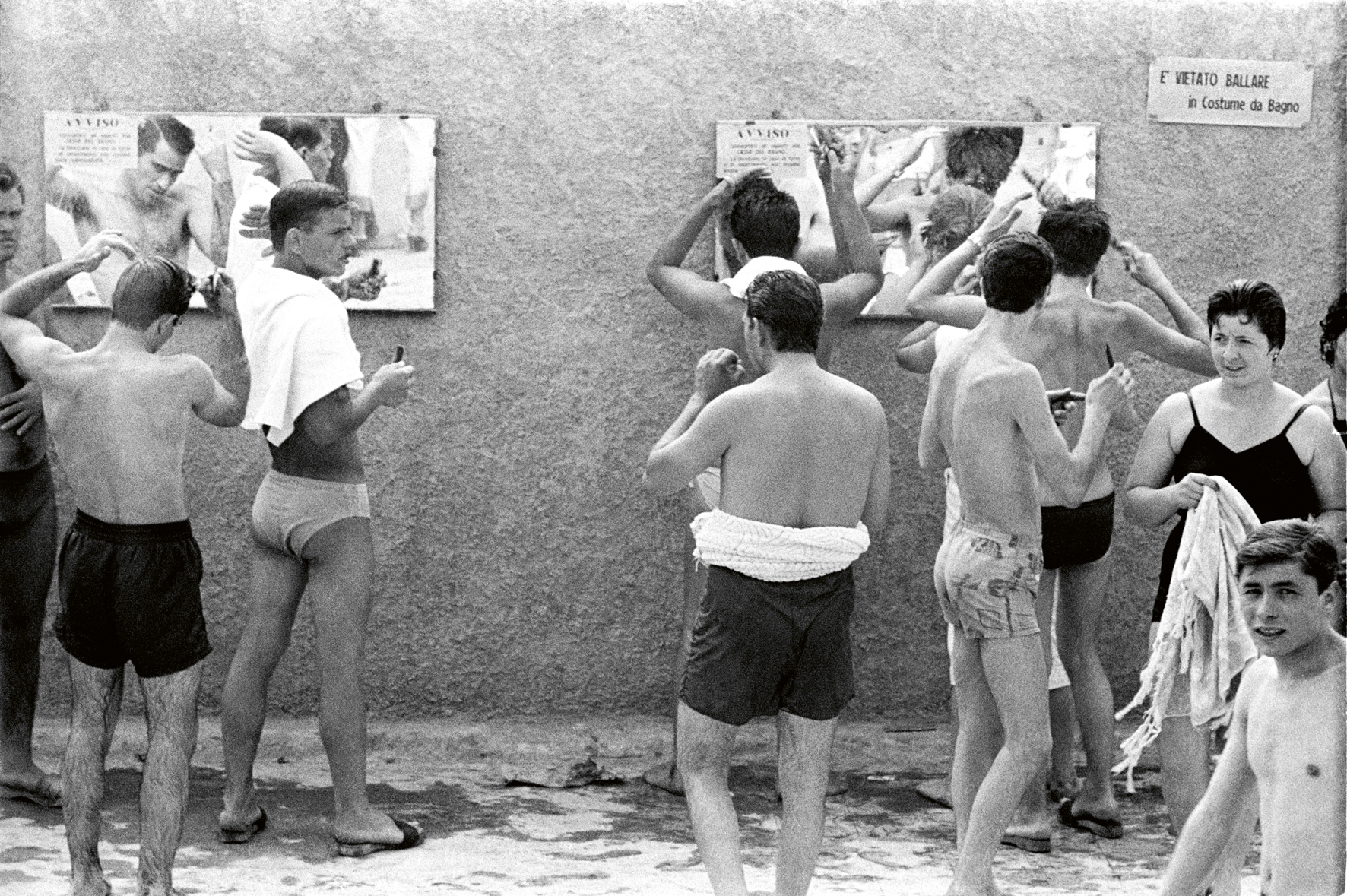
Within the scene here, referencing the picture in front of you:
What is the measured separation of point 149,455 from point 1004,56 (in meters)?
3.39

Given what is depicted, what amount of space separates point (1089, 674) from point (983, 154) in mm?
1925

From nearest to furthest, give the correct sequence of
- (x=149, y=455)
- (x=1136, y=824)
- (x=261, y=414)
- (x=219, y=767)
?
(x=149, y=455) → (x=261, y=414) → (x=1136, y=824) → (x=219, y=767)

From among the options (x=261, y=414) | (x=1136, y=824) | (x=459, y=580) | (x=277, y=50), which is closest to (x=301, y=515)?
(x=261, y=414)

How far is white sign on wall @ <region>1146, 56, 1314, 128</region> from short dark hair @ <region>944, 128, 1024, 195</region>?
20.5 inches

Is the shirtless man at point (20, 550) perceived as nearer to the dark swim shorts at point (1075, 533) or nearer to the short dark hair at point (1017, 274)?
the short dark hair at point (1017, 274)

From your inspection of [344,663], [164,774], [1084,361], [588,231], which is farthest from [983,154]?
[164,774]

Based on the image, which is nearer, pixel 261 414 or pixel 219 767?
pixel 261 414

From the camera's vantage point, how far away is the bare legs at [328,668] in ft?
19.8

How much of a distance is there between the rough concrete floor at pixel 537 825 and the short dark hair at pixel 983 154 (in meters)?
2.02

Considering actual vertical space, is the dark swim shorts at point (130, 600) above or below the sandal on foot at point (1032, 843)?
above

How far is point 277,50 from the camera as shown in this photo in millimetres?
6973

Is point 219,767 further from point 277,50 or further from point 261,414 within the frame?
point 277,50

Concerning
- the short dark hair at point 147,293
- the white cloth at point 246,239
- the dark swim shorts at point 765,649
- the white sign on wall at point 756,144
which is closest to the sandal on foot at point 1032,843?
the dark swim shorts at point 765,649

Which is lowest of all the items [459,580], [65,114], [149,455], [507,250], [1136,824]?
[1136,824]
